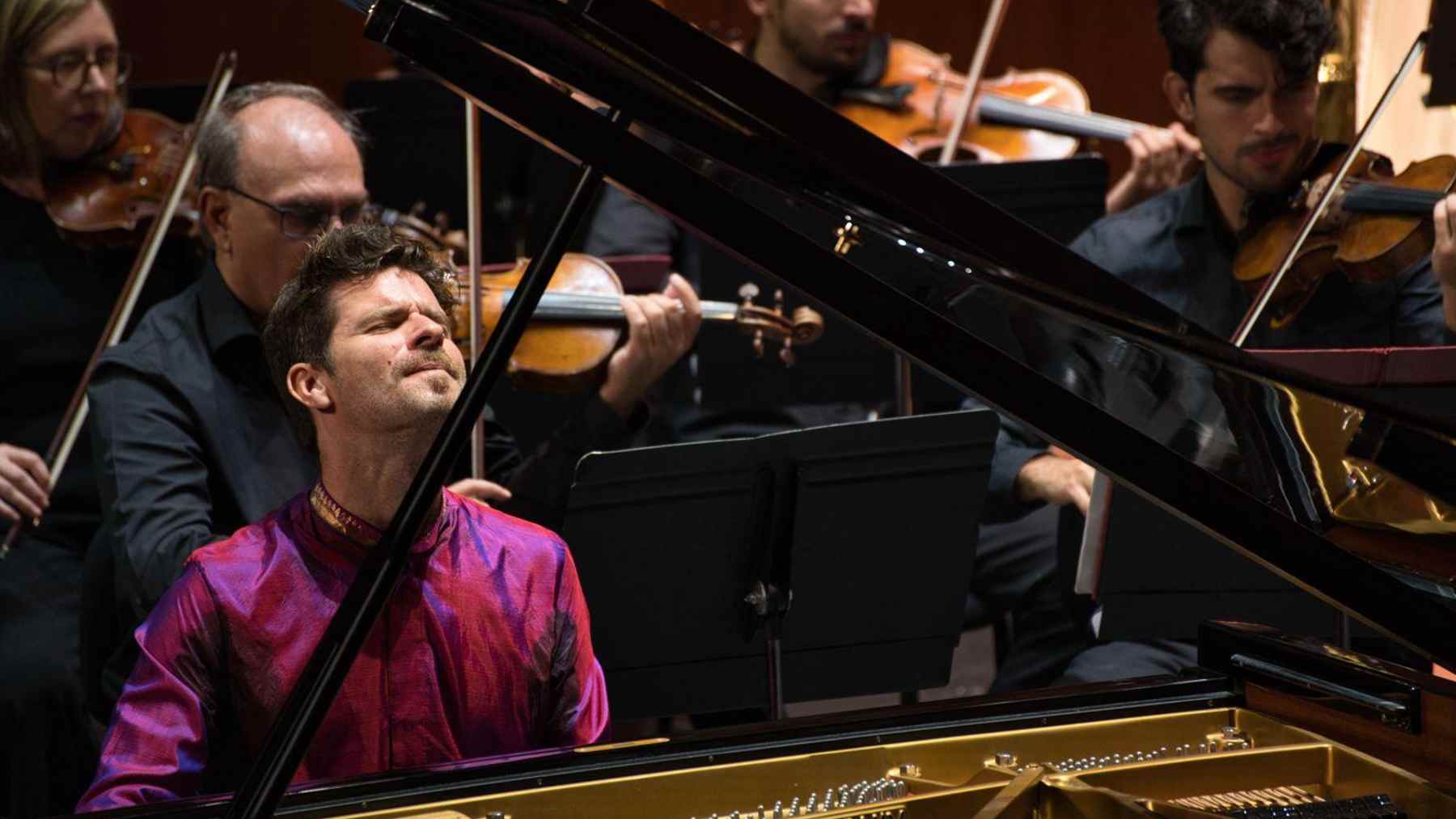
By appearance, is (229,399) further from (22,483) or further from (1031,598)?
(1031,598)

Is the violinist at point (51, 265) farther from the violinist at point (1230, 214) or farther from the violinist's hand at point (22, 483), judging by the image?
the violinist at point (1230, 214)

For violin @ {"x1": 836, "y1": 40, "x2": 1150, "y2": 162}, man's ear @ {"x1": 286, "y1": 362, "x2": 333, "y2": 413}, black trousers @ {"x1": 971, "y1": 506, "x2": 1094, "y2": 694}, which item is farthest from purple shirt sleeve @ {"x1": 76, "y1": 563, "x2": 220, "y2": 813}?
violin @ {"x1": 836, "y1": 40, "x2": 1150, "y2": 162}

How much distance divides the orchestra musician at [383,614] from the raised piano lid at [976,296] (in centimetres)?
45

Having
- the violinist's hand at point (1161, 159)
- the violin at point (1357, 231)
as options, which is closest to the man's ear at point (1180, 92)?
the violin at point (1357, 231)

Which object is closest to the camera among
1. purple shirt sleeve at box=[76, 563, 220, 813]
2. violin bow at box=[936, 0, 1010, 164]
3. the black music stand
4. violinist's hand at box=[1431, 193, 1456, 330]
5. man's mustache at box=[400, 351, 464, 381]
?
purple shirt sleeve at box=[76, 563, 220, 813]

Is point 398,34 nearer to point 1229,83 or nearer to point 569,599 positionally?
point 569,599

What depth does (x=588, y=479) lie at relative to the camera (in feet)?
6.36

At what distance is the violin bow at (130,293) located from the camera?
2760 mm

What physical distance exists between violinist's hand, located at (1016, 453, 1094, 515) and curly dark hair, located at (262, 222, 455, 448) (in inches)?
47.3

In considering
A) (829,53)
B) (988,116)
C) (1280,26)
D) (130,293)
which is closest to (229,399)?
(130,293)

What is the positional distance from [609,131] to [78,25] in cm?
206

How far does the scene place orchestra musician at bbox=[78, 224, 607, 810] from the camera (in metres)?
1.66

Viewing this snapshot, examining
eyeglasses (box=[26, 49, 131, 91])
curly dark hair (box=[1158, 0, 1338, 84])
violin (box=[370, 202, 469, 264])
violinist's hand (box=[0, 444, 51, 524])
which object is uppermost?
curly dark hair (box=[1158, 0, 1338, 84])

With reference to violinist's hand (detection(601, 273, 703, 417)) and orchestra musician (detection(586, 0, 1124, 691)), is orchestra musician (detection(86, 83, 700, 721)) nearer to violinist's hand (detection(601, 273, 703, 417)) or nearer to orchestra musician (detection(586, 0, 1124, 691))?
violinist's hand (detection(601, 273, 703, 417))
